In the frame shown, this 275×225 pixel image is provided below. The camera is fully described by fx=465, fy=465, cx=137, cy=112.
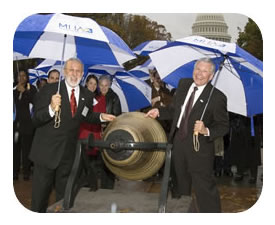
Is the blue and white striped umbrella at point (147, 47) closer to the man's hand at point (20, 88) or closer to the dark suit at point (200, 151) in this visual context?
the man's hand at point (20, 88)

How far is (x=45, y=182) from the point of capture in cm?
492

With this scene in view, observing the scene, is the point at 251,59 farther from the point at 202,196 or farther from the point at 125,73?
the point at 125,73

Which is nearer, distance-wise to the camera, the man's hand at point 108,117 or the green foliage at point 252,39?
the man's hand at point 108,117

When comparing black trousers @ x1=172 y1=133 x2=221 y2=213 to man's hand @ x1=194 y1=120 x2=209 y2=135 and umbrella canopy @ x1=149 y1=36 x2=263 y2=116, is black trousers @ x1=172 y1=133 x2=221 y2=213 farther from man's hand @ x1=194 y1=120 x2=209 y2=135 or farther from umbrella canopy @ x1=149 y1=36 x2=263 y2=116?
umbrella canopy @ x1=149 y1=36 x2=263 y2=116

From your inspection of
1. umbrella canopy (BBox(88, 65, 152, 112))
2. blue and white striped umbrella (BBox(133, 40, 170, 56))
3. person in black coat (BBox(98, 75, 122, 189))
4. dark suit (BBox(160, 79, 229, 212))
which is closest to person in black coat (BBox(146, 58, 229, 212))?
dark suit (BBox(160, 79, 229, 212))

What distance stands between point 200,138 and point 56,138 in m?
1.54

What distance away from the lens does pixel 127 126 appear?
4527 millimetres

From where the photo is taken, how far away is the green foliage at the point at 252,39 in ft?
18.0

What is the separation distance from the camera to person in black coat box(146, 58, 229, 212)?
5.00 metres

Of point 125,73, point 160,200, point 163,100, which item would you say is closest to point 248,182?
point 163,100

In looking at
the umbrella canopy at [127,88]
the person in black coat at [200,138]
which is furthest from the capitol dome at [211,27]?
the umbrella canopy at [127,88]

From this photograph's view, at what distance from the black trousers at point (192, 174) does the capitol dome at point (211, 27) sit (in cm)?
142

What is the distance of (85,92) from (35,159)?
34.9 inches

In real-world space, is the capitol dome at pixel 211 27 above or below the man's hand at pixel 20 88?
above
